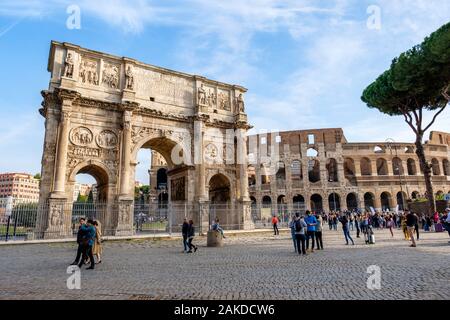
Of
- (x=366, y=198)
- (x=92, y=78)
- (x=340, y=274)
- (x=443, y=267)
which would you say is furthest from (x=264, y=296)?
(x=366, y=198)

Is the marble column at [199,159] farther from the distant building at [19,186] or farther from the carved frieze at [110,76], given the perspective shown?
the distant building at [19,186]

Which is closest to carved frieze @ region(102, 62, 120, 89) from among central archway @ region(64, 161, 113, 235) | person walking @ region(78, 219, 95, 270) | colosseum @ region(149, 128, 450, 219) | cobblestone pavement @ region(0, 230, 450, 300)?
central archway @ region(64, 161, 113, 235)

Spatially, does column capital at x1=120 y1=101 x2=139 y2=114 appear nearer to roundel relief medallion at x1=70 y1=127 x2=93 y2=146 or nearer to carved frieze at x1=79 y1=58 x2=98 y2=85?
carved frieze at x1=79 y1=58 x2=98 y2=85

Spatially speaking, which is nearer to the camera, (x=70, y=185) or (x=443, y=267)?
(x=443, y=267)

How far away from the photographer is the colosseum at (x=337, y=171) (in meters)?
39.2

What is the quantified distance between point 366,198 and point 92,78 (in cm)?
3755

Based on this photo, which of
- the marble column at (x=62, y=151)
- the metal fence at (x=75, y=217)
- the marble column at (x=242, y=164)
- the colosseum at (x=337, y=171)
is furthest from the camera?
the colosseum at (x=337, y=171)

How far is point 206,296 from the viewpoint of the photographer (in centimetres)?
441

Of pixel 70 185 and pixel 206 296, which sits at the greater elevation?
pixel 70 185

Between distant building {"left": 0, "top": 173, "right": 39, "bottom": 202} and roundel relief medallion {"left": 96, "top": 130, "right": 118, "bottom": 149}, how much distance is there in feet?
312

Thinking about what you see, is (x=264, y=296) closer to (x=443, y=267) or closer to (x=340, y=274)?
(x=340, y=274)

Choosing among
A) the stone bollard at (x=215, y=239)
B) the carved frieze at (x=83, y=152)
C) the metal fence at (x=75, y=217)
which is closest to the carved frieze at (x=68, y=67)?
the carved frieze at (x=83, y=152)

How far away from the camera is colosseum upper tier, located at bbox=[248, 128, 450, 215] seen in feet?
129
